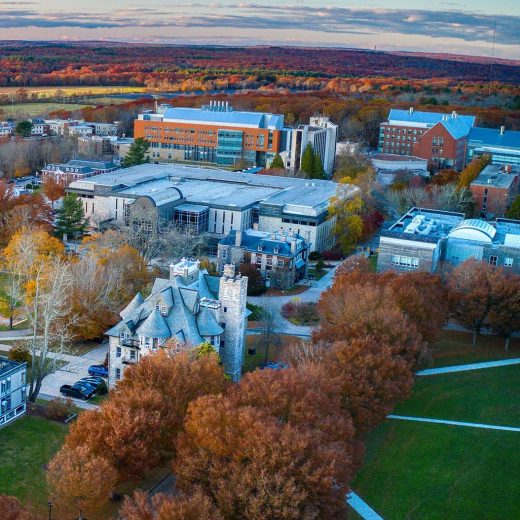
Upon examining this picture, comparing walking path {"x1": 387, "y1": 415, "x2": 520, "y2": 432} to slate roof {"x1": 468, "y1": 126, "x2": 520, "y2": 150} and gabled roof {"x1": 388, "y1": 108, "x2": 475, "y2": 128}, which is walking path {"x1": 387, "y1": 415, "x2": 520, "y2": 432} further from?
gabled roof {"x1": 388, "y1": 108, "x2": 475, "y2": 128}

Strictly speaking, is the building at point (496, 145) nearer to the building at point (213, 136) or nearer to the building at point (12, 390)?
the building at point (213, 136)

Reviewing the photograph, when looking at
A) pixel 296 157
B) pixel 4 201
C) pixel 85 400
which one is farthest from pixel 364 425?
pixel 296 157

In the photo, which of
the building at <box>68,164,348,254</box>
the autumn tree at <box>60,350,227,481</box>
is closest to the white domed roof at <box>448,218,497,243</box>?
the building at <box>68,164,348,254</box>

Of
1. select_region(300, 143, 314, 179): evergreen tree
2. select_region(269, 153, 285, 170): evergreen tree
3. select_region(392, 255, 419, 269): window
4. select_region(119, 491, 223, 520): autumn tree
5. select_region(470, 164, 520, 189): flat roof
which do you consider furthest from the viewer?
select_region(269, 153, 285, 170): evergreen tree

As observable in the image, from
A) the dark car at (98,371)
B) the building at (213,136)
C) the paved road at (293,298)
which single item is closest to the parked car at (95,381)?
the dark car at (98,371)

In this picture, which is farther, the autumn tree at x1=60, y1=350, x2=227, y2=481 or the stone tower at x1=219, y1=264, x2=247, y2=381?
the stone tower at x1=219, y1=264, x2=247, y2=381

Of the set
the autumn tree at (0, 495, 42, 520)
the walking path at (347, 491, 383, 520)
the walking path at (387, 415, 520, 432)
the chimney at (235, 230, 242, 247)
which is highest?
the autumn tree at (0, 495, 42, 520)
